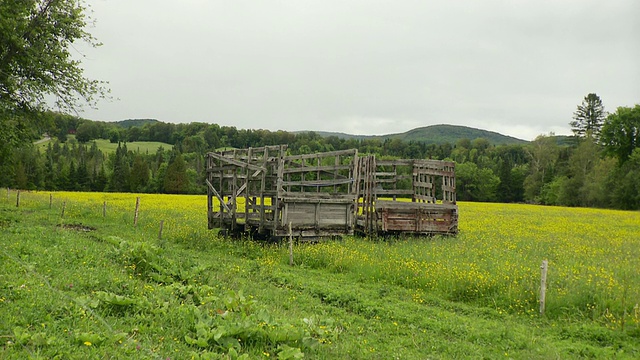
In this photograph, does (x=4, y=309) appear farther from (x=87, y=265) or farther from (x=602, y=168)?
(x=602, y=168)

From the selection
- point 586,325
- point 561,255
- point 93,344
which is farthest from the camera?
point 561,255

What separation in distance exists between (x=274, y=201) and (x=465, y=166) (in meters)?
76.4

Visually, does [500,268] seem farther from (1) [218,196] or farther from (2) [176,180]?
(2) [176,180]

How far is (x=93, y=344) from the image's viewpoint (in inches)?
195

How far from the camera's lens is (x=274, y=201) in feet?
56.1

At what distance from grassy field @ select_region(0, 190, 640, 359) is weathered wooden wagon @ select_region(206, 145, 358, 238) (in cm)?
167

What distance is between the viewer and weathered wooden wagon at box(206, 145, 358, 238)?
16734 millimetres

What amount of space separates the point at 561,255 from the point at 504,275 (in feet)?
17.1

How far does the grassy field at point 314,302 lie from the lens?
5613 millimetres

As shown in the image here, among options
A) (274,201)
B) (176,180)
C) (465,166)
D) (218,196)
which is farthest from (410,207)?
(465,166)

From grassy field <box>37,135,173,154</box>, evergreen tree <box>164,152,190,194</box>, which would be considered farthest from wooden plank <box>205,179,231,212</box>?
grassy field <box>37,135,173,154</box>

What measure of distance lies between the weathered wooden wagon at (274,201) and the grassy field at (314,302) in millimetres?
1673

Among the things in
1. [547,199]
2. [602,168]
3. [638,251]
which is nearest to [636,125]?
[602,168]

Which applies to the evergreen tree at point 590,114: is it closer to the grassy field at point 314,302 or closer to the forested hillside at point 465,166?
the forested hillside at point 465,166
